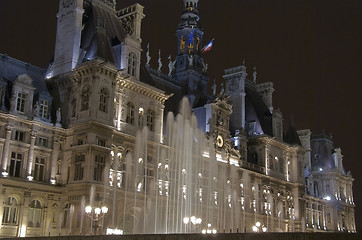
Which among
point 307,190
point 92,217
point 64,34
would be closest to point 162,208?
point 92,217

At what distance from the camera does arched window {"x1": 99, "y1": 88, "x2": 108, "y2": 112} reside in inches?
1709

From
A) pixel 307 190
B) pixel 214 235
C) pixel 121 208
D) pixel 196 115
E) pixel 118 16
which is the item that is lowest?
pixel 214 235

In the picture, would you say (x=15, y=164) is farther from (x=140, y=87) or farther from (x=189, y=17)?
(x=189, y=17)

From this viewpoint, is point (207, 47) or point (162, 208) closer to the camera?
point (162, 208)

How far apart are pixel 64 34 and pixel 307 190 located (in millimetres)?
53122

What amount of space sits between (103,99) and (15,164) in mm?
9769

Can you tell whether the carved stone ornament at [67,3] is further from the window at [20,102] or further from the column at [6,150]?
the column at [6,150]

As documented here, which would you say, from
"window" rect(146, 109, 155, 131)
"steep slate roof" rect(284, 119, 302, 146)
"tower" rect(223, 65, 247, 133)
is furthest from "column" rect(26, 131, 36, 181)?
"steep slate roof" rect(284, 119, 302, 146)

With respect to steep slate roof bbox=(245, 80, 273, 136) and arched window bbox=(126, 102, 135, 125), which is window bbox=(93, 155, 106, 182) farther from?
steep slate roof bbox=(245, 80, 273, 136)

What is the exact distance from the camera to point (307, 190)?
8256 centimetres

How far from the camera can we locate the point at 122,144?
4572 centimetres

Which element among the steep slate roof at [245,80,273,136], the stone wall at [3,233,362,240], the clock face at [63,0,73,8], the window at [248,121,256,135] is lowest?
the stone wall at [3,233,362,240]

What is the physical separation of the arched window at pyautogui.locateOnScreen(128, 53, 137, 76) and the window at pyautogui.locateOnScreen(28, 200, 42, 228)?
16.0m

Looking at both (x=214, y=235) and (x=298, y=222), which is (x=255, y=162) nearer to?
(x=298, y=222)
